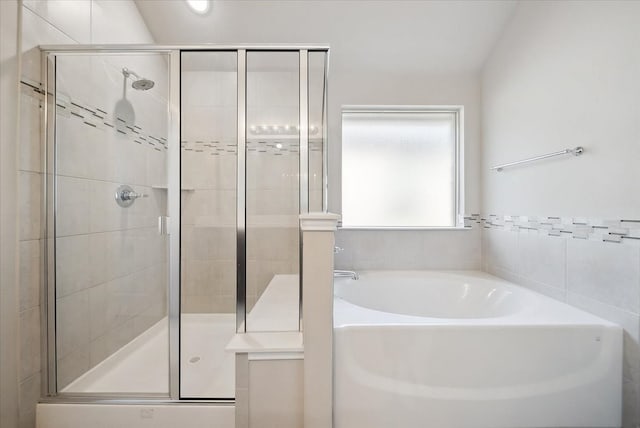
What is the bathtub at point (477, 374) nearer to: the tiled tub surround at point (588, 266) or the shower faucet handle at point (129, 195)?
the tiled tub surround at point (588, 266)

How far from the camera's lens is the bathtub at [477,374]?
3.67 ft

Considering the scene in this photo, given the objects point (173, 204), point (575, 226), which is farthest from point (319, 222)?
point (575, 226)

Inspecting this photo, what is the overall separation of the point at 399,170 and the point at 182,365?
2029 millimetres

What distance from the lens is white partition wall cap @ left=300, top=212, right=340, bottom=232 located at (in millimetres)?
1057

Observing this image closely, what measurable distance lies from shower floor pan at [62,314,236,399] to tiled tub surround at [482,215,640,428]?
172cm

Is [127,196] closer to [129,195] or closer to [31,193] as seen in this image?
[129,195]

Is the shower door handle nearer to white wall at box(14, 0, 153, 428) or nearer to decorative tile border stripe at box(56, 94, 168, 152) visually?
decorative tile border stripe at box(56, 94, 168, 152)

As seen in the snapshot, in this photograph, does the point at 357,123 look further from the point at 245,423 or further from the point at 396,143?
the point at 245,423

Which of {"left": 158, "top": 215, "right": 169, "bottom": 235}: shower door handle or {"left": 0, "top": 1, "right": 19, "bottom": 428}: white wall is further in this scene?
{"left": 158, "top": 215, "right": 169, "bottom": 235}: shower door handle

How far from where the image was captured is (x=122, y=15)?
180cm

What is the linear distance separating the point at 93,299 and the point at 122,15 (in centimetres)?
173

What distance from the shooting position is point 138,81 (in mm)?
1554

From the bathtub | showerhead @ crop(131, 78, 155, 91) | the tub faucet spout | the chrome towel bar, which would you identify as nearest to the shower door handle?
showerhead @ crop(131, 78, 155, 91)

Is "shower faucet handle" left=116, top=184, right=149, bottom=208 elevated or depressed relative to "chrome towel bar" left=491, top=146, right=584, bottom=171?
depressed
